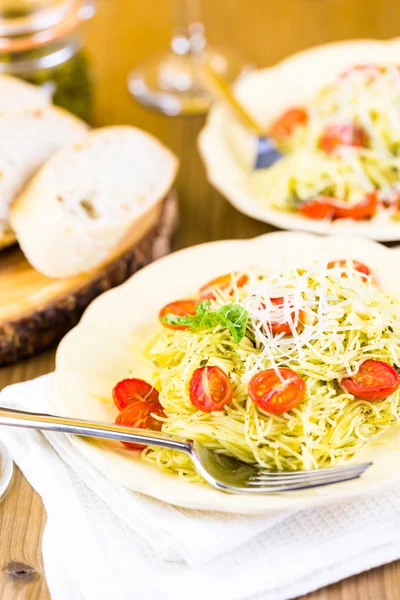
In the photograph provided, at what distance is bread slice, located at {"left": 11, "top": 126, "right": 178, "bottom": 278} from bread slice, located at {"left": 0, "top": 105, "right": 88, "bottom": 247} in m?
0.07

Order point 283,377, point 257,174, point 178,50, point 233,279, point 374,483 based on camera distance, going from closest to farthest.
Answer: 1. point 374,483
2. point 283,377
3. point 233,279
4. point 257,174
5. point 178,50

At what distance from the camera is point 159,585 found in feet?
7.04

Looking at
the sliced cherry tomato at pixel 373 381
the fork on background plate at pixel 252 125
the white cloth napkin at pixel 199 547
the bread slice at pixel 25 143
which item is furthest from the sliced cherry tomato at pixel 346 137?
the white cloth napkin at pixel 199 547

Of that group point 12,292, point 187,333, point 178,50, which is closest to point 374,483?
point 187,333

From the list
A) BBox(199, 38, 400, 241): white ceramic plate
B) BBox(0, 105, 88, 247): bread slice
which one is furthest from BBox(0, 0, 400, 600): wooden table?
BBox(0, 105, 88, 247): bread slice

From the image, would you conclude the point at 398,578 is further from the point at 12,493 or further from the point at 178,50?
the point at 178,50

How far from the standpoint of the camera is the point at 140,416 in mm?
2477

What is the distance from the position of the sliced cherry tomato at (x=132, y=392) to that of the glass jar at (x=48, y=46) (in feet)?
7.09

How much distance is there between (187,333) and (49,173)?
41.3 inches

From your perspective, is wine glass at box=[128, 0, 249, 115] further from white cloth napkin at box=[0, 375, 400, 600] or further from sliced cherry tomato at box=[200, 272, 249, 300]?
white cloth napkin at box=[0, 375, 400, 600]

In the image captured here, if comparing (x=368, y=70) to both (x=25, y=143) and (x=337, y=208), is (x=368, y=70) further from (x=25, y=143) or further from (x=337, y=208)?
(x=25, y=143)

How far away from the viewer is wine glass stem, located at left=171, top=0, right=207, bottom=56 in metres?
4.90

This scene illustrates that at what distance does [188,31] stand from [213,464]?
3.40m

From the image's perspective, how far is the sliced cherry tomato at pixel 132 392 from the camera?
2533 millimetres
